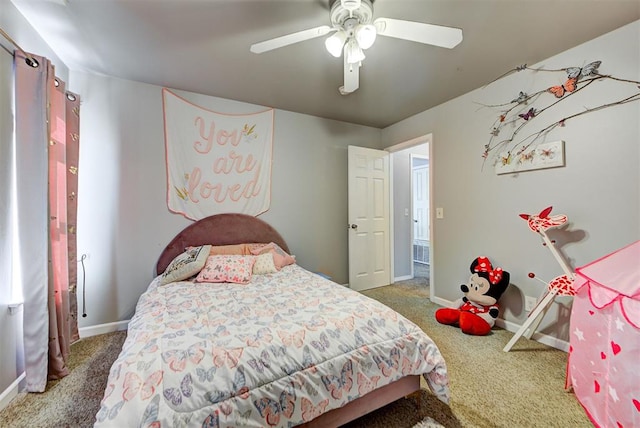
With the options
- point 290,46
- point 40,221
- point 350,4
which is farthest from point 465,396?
point 40,221

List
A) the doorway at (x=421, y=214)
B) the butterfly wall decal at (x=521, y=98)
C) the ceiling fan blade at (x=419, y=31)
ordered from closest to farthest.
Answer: the ceiling fan blade at (x=419, y=31)
the butterfly wall decal at (x=521, y=98)
the doorway at (x=421, y=214)

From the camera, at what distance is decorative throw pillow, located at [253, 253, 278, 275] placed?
244cm

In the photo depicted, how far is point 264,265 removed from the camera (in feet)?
8.12

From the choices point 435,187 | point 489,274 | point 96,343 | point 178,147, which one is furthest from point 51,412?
point 435,187

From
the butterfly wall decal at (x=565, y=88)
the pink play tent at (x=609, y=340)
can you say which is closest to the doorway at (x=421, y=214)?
the butterfly wall decal at (x=565, y=88)

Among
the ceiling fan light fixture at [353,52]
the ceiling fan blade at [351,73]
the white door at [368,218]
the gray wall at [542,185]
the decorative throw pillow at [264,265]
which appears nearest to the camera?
the ceiling fan light fixture at [353,52]

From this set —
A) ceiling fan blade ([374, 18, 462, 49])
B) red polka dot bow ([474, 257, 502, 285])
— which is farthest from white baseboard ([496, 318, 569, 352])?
ceiling fan blade ([374, 18, 462, 49])

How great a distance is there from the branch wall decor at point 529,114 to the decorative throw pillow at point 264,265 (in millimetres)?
2370

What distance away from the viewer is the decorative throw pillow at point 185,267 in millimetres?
2184

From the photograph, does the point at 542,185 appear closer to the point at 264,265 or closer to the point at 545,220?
the point at 545,220

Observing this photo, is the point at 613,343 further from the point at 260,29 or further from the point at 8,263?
the point at 8,263

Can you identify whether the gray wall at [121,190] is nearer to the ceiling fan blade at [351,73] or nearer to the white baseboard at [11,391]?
the white baseboard at [11,391]

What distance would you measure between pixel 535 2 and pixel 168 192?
3.21 meters

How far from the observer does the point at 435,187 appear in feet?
10.3
